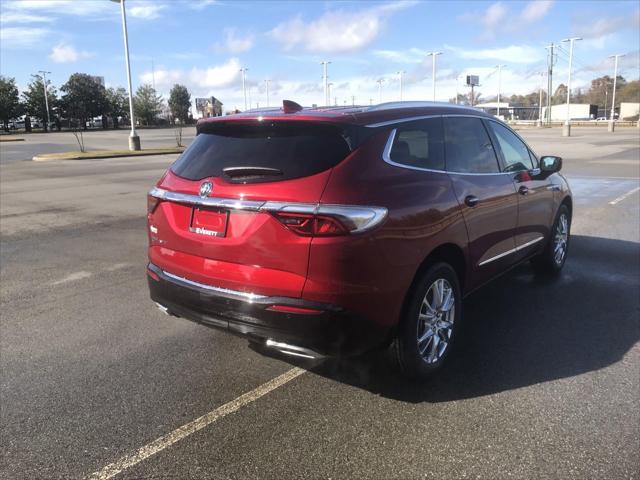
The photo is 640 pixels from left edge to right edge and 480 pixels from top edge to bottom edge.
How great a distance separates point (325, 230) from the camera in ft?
9.59

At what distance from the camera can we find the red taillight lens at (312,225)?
9.57 feet

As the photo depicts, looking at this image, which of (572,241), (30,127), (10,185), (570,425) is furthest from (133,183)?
(30,127)

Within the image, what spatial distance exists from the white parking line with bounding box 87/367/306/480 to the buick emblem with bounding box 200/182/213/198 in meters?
1.30

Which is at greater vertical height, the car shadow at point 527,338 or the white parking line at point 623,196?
the white parking line at point 623,196

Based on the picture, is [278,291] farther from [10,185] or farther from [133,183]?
[10,185]

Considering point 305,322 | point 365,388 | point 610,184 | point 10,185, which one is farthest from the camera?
point 10,185

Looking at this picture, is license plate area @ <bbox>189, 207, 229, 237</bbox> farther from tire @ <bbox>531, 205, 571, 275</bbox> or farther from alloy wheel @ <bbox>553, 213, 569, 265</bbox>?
alloy wheel @ <bbox>553, 213, 569, 265</bbox>

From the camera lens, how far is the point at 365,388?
358cm

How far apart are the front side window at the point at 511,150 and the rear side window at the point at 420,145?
3.47 feet

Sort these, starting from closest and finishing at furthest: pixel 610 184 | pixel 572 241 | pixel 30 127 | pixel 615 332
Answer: pixel 615 332, pixel 572 241, pixel 610 184, pixel 30 127

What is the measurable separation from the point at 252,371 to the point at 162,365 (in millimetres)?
672

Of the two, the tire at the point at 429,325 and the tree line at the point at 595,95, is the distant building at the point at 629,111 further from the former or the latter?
the tire at the point at 429,325

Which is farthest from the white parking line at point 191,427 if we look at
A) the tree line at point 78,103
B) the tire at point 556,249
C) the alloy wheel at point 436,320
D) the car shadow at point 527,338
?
the tree line at point 78,103

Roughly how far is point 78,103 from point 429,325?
89.9 m
